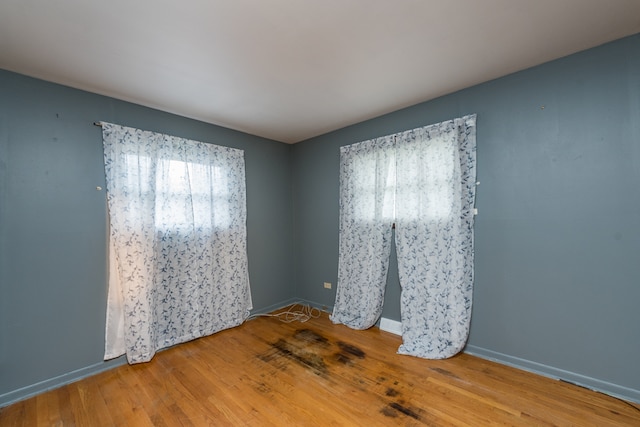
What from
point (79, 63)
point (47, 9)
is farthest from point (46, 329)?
point (47, 9)

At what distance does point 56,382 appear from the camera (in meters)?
2.19

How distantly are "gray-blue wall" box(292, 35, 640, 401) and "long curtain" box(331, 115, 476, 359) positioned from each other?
0.16 meters

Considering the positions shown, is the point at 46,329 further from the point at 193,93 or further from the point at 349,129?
the point at 349,129

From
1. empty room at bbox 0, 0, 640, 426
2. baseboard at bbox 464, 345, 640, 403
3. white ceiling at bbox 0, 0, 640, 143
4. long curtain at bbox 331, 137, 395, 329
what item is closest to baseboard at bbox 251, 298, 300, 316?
empty room at bbox 0, 0, 640, 426

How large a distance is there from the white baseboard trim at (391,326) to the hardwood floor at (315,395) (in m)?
0.43

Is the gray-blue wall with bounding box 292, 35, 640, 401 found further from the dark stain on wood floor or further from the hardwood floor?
the dark stain on wood floor

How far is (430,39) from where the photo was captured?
1.82 metres

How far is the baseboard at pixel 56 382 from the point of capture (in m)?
2.01

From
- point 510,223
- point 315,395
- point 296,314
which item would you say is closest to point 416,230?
point 510,223

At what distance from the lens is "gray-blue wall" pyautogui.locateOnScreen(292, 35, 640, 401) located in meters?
1.88

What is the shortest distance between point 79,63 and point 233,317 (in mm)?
3011

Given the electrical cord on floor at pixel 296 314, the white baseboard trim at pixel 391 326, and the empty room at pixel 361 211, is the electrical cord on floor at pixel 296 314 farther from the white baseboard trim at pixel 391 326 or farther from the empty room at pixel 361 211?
the white baseboard trim at pixel 391 326

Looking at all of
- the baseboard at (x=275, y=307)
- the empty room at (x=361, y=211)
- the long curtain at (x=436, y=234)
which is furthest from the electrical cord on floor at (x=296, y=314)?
the long curtain at (x=436, y=234)

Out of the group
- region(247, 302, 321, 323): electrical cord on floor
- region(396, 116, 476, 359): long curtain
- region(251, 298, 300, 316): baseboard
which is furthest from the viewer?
region(251, 298, 300, 316): baseboard
